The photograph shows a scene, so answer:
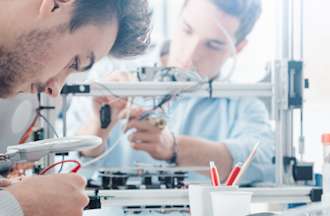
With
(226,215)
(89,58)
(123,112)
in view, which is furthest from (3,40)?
(123,112)

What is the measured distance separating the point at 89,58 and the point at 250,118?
1.29 meters

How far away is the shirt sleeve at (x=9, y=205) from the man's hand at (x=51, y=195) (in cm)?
2

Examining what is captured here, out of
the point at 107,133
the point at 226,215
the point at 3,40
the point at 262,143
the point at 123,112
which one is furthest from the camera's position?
the point at 262,143

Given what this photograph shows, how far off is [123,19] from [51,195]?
49 centimetres

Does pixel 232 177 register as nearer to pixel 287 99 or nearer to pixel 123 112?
pixel 287 99

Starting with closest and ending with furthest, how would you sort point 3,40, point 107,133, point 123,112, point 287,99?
point 3,40
point 287,99
point 123,112
point 107,133

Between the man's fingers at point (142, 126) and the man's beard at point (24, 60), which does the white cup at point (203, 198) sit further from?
the man's fingers at point (142, 126)

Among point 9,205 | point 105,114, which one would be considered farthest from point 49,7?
point 105,114

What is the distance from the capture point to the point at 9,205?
0.71m

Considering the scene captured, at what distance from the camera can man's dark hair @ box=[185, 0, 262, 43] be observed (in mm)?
2314

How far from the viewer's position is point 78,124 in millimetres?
A: 2176

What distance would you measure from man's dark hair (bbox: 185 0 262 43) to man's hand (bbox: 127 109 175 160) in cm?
67

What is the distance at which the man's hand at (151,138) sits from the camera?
1.73 meters

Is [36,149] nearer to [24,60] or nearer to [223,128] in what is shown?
[24,60]
